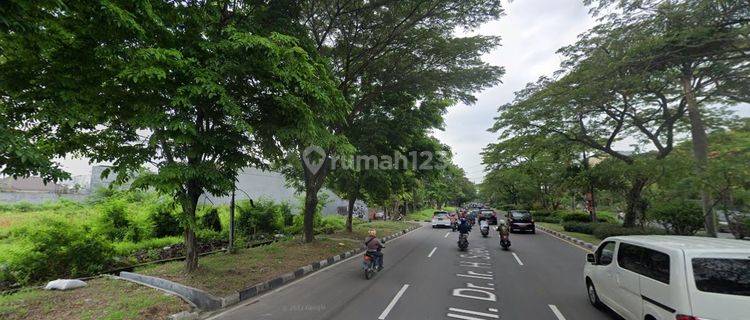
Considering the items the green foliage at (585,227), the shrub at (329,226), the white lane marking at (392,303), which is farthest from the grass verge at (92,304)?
the green foliage at (585,227)

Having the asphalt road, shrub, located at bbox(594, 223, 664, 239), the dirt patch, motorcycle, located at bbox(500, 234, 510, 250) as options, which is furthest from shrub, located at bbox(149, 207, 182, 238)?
shrub, located at bbox(594, 223, 664, 239)

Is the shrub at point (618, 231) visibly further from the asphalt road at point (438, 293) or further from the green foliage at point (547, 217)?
the green foliage at point (547, 217)

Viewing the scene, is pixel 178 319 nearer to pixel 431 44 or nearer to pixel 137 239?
pixel 137 239

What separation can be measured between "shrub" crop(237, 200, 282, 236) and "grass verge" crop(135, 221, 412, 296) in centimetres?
454

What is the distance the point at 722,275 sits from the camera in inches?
172

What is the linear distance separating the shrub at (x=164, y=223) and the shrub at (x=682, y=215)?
20393 mm

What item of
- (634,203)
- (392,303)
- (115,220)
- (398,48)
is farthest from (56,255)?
(634,203)

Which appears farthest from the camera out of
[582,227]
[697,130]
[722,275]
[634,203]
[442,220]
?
[442,220]

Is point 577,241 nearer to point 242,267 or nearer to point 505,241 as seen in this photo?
point 505,241

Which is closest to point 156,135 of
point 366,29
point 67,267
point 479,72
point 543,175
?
point 67,267

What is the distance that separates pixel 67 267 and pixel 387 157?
12.4m

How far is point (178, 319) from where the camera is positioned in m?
6.25

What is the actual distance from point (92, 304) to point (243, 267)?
3.73 meters

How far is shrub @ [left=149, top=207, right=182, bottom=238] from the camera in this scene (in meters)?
14.9
